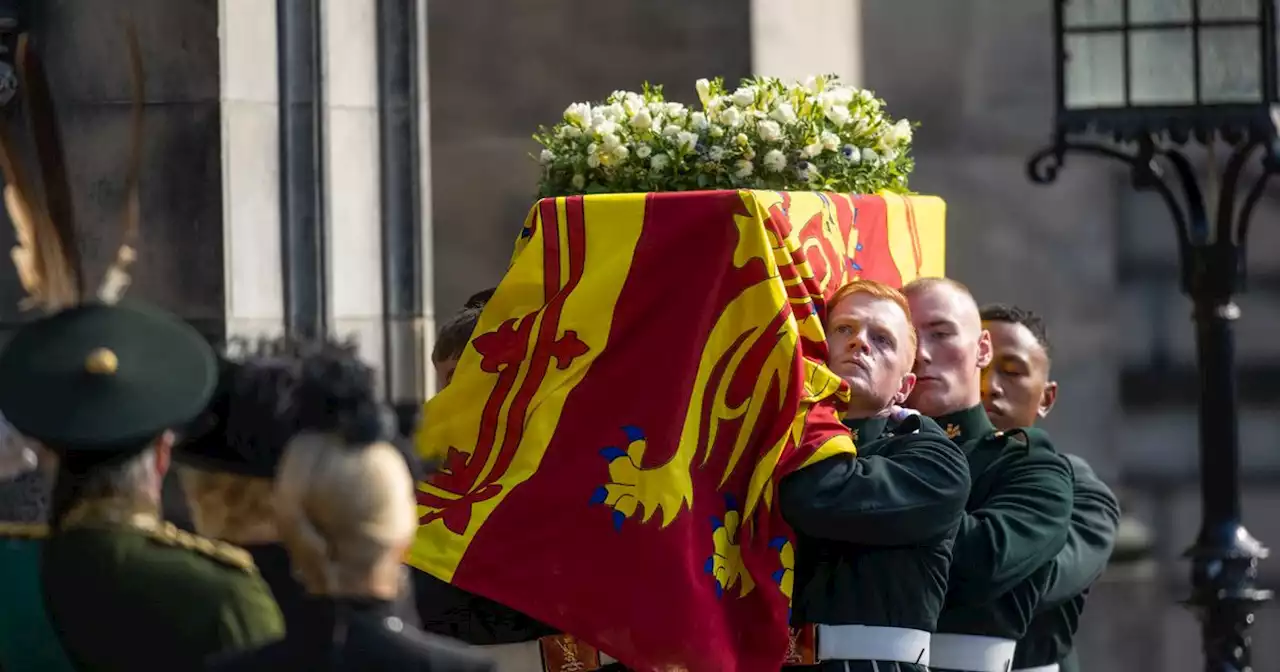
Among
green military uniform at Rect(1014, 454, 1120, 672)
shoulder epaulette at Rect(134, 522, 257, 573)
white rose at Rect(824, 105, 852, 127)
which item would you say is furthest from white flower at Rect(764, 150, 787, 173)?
shoulder epaulette at Rect(134, 522, 257, 573)

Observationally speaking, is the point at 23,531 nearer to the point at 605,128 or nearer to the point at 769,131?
the point at 605,128

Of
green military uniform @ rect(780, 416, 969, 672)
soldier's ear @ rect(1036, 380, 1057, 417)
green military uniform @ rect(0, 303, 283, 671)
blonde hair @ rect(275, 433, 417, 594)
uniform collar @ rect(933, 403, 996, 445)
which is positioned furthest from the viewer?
soldier's ear @ rect(1036, 380, 1057, 417)

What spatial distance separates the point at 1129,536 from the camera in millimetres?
9711

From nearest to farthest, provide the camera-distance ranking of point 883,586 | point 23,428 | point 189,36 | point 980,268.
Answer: point 23,428 < point 883,586 < point 189,36 < point 980,268

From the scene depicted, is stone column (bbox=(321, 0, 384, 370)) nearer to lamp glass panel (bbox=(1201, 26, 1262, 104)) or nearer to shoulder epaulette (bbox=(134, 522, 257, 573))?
lamp glass panel (bbox=(1201, 26, 1262, 104))

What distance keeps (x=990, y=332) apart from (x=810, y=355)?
1.04 m

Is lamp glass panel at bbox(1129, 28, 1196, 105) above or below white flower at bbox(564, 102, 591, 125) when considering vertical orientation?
above

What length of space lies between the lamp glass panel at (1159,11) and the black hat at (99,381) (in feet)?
15.0

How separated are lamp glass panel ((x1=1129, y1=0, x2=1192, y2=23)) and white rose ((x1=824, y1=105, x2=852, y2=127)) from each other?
223 centimetres

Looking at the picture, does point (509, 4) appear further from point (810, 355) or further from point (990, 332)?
point (810, 355)

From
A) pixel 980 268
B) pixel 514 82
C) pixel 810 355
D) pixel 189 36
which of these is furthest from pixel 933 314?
pixel 980 268

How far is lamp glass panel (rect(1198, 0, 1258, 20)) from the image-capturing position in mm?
7496

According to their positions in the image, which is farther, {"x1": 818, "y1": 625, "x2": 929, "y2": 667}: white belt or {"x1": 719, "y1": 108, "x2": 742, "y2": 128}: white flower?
{"x1": 719, "y1": 108, "x2": 742, "y2": 128}: white flower

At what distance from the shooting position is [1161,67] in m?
7.55
